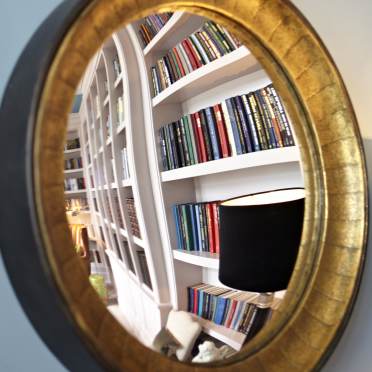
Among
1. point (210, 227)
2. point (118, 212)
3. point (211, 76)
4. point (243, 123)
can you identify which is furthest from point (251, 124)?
point (118, 212)

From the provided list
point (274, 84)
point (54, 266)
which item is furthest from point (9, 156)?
point (274, 84)

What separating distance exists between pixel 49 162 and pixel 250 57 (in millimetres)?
473

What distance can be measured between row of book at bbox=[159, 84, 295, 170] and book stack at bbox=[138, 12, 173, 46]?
0.16 metres

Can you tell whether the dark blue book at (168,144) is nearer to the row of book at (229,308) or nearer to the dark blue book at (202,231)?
the dark blue book at (202,231)

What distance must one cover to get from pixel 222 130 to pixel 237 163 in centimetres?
7

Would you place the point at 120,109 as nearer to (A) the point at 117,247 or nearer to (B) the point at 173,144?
(B) the point at 173,144

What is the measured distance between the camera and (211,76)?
782mm

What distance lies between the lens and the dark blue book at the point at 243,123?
80cm

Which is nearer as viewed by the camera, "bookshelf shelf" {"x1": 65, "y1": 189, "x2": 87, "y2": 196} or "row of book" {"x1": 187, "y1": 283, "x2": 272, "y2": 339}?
"bookshelf shelf" {"x1": 65, "y1": 189, "x2": 87, "y2": 196}

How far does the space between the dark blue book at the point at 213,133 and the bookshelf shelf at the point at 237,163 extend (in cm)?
2

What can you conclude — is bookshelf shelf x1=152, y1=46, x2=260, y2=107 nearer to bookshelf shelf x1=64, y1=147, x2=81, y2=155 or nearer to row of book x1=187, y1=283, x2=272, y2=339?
bookshelf shelf x1=64, y1=147, x2=81, y2=155

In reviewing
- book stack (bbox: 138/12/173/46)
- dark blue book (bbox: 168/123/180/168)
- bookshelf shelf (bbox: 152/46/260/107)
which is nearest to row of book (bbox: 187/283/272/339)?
dark blue book (bbox: 168/123/180/168)

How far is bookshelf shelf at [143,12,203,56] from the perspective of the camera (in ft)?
2.36

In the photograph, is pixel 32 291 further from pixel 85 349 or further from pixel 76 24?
pixel 76 24
